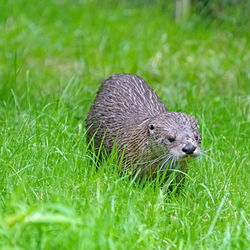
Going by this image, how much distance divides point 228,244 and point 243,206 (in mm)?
713

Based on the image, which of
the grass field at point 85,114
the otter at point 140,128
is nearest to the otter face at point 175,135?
the otter at point 140,128

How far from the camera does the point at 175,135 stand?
382 cm

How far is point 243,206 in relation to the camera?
361 cm

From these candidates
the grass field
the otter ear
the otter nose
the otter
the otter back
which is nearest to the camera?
the grass field

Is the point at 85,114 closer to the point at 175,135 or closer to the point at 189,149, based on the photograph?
the point at 175,135

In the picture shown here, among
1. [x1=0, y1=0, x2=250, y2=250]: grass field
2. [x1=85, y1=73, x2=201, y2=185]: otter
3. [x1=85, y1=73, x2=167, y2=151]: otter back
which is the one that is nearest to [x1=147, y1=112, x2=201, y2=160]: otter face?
[x1=85, y1=73, x2=201, y2=185]: otter

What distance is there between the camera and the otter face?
3.69 meters

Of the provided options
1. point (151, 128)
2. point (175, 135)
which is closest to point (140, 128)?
point (151, 128)

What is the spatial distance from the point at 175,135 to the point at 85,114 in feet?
6.06

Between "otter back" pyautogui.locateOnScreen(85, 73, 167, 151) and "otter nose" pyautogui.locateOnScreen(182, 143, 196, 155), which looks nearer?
"otter nose" pyautogui.locateOnScreen(182, 143, 196, 155)

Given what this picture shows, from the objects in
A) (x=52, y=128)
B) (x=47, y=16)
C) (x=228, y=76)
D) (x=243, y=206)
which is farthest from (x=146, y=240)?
(x=47, y=16)

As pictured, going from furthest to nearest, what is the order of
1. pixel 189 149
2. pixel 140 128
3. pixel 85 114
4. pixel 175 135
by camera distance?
1. pixel 85 114
2. pixel 140 128
3. pixel 175 135
4. pixel 189 149

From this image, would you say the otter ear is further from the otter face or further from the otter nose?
the otter nose

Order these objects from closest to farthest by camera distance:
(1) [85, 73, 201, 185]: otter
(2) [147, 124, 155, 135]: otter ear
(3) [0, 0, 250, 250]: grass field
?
(3) [0, 0, 250, 250]: grass field → (1) [85, 73, 201, 185]: otter → (2) [147, 124, 155, 135]: otter ear
